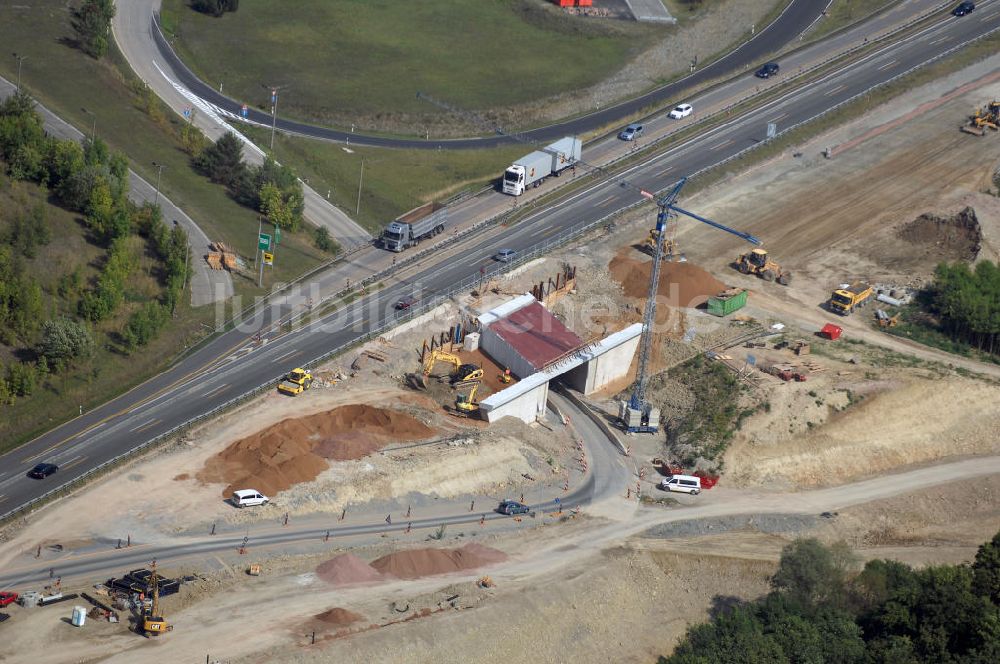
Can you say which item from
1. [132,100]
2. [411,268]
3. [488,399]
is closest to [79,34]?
[132,100]

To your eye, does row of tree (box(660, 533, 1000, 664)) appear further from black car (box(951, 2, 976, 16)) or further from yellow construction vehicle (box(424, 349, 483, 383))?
black car (box(951, 2, 976, 16))

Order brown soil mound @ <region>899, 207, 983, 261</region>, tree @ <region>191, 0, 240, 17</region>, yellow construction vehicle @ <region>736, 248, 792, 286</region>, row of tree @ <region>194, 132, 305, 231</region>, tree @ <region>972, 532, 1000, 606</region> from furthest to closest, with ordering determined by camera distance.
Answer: tree @ <region>191, 0, 240, 17</region>, brown soil mound @ <region>899, 207, 983, 261</region>, yellow construction vehicle @ <region>736, 248, 792, 286</region>, row of tree @ <region>194, 132, 305, 231</region>, tree @ <region>972, 532, 1000, 606</region>

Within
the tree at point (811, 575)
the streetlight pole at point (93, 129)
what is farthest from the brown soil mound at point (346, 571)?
the streetlight pole at point (93, 129)

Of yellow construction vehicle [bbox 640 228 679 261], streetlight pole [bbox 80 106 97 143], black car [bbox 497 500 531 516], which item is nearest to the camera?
black car [bbox 497 500 531 516]

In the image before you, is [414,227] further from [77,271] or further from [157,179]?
[77,271]

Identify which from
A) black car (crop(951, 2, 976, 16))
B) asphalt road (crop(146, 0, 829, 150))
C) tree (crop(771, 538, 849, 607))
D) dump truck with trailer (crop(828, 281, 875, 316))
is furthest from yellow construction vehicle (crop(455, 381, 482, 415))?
black car (crop(951, 2, 976, 16))

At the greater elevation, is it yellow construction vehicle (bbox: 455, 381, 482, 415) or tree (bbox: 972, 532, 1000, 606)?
yellow construction vehicle (bbox: 455, 381, 482, 415)

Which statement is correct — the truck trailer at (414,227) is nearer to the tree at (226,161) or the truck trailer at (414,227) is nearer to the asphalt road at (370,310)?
the asphalt road at (370,310)
